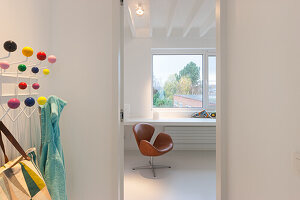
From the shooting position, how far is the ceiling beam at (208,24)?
131 inches

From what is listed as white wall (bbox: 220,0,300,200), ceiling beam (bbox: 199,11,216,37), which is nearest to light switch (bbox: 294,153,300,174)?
white wall (bbox: 220,0,300,200)

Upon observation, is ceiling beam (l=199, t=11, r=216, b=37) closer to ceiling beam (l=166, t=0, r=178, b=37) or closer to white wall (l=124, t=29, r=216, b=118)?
white wall (l=124, t=29, r=216, b=118)

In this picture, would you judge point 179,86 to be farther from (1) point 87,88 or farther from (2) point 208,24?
(1) point 87,88

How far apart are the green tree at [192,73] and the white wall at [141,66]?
0.41 m

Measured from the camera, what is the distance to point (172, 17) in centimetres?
330

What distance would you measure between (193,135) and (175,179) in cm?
158

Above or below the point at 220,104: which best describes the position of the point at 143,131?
below

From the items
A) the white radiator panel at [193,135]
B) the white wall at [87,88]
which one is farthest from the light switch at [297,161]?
the white radiator panel at [193,135]

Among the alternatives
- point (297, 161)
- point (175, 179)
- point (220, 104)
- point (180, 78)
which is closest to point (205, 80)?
point (180, 78)

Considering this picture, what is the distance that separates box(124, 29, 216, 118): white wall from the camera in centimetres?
445

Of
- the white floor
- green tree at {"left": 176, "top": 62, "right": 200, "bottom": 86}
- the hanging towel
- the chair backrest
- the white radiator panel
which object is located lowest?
the white floor

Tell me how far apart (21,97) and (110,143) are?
67 centimetres

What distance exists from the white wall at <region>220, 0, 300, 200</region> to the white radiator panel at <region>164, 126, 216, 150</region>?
2.88m

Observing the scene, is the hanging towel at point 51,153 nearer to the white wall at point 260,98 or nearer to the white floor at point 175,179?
the white wall at point 260,98
